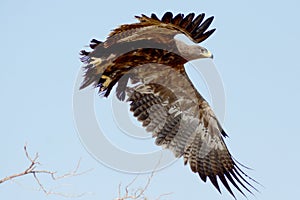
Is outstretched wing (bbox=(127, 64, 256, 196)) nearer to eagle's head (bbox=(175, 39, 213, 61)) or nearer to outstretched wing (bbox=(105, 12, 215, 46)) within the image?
eagle's head (bbox=(175, 39, 213, 61))

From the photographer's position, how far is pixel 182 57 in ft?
30.5

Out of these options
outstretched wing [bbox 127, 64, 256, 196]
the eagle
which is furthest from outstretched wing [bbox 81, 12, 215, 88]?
outstretched wing [bbox 127, 64, 256, 196]

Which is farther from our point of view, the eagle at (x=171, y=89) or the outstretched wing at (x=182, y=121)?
the outstretched wing at (x=182, y=121)

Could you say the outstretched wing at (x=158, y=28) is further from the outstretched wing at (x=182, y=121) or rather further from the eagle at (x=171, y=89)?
the outstretched wing at (x=182, y=121)

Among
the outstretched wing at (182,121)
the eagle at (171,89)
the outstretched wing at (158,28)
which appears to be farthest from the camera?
the outstretched wing at (182,121)

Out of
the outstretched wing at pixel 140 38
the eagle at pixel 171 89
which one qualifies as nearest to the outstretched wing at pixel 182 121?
the eagle at pixel 171 89

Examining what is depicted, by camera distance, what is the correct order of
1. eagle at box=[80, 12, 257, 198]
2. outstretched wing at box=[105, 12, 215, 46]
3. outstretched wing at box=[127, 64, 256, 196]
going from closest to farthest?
outstretched wing at box=[105, 12, 215, 46] < eagle at box=[80, 12, 257, 198] < outstretched wing at box=[127, 64, 256, 196]

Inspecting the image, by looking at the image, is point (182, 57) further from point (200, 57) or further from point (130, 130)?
point (130, 130)

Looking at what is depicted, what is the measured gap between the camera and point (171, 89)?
9.90m

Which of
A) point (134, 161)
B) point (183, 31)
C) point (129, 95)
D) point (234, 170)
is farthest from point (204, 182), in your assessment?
point (183, 31)

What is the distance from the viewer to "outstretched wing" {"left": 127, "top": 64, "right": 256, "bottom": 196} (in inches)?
383

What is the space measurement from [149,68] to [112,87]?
71 centimetres

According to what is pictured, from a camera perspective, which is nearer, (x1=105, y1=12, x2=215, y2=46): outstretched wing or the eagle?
(x1=105, y1=12, x2=215, y2=46): outstretched wing

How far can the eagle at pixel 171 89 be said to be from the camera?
867 centimetres
